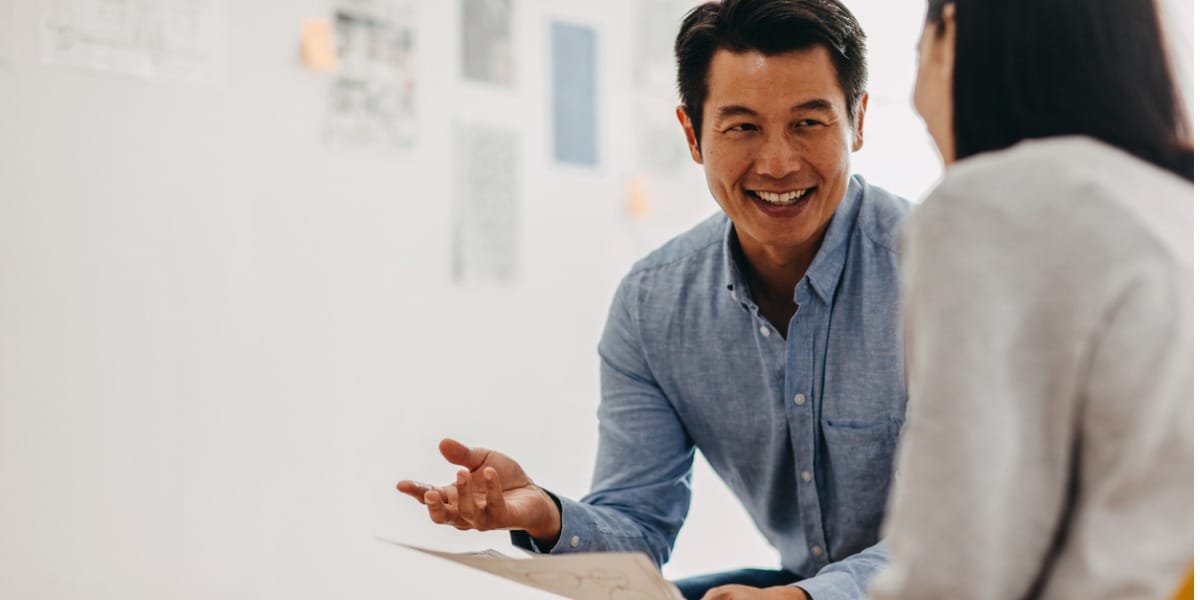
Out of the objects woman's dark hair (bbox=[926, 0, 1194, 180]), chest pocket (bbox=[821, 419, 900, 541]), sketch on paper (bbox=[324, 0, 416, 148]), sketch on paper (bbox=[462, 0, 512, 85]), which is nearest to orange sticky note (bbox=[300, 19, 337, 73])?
sketch on paper (bbox=[324, 0, 416, 148])

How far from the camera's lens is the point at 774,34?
1226 mm

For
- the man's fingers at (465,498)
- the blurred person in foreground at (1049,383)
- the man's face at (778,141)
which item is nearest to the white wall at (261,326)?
the man's fingers at (465,498)

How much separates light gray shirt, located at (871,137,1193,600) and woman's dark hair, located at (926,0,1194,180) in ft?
0.14

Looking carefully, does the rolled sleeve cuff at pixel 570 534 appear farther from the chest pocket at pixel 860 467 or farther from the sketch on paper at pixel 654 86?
the sketch on paper at pixel 654 86

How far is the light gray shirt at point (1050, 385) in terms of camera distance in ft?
1.71

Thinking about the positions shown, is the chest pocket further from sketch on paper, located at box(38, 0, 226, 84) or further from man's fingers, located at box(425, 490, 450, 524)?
A: sketch on paper, located at box(38, 0, 226, 84)

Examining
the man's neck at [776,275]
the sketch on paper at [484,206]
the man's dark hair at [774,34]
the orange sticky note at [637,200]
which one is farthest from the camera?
the orange sticky note at [637,200]

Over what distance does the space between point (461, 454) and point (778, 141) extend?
19.7 inches

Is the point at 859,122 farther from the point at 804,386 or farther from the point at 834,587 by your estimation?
the point at 834,587

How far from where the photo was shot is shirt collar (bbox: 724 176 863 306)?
1287mm

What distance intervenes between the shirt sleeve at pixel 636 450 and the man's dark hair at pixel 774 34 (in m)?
0.32

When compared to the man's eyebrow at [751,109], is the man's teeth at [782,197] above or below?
below

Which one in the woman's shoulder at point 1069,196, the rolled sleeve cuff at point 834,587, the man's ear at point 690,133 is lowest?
the rolled sleeve cuff at point 834,587

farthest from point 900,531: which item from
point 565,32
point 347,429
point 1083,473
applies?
point 565,32
